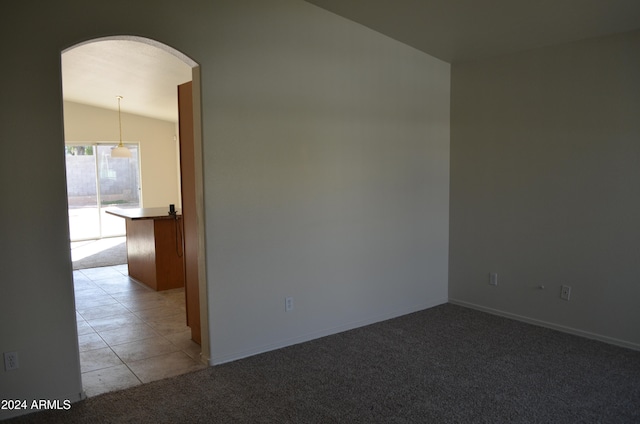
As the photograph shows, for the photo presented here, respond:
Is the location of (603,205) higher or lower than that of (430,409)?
higher

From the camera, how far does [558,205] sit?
4.13m

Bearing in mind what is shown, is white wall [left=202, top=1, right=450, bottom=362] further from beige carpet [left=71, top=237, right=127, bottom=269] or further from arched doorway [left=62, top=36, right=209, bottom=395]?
beige carpet [left=71, top=237, right=127, bottom=269]

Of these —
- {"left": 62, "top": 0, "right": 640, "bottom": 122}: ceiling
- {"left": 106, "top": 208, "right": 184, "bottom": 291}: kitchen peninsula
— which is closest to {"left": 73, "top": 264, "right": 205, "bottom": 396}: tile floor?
{"left": 106, "top": 208, "right": 184, "bottom": 291}: kitchen peninsula

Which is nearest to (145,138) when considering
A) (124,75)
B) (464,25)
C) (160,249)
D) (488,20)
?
(124,75)

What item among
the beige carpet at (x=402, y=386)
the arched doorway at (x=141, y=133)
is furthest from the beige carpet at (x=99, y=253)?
the beige carpet at (x=402, y=386)

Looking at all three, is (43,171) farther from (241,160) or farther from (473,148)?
(473,148)

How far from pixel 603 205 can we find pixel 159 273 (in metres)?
4.83

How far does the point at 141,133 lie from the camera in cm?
1038

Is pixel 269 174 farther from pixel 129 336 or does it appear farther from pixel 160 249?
pixel 160 249

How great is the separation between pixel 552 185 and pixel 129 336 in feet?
13.3

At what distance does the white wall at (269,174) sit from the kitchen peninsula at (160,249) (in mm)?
2497

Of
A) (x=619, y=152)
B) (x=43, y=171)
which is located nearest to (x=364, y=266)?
(x=619, y=152)

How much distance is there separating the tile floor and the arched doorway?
1 cm

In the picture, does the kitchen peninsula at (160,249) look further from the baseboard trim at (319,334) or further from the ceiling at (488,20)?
the ceiling at (488,20)
